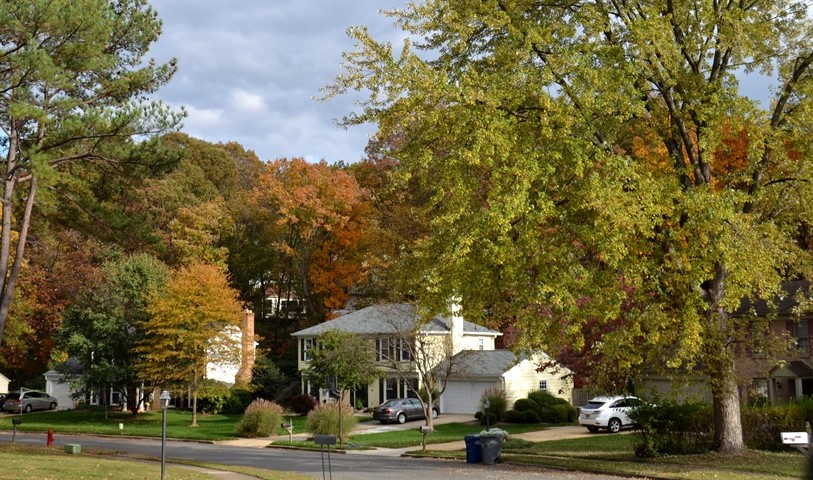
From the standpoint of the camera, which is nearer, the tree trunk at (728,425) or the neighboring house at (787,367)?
the tree trunk at (728,425)

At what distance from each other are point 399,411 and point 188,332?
11624mm

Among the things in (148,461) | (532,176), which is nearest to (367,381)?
(148,461)

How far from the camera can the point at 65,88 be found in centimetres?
2720

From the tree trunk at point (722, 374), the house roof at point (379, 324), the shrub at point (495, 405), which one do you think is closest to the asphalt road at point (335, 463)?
the tree trunk at point (722, 374)

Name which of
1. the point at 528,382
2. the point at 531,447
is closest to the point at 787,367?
the point at 528,382

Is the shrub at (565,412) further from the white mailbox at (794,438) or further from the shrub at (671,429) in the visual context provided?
the white mailbox at (794,438)

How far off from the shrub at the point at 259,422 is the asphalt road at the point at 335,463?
3.09 meters

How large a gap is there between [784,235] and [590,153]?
6.07m

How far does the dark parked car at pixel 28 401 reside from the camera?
57750 mm

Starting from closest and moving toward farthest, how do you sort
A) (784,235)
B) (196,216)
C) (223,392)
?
1. (784,235)
2. (223,392)
3. (196,216)

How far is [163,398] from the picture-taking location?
18.4m

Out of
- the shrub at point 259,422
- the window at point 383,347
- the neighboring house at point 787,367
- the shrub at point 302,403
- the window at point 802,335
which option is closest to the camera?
the neighboring house at point 787,367

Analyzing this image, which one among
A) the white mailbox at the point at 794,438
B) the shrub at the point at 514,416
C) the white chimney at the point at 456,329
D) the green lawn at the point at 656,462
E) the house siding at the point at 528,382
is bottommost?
the green lawn at the point at 656,462

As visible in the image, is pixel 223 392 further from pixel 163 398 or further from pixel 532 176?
pixel 532 176
